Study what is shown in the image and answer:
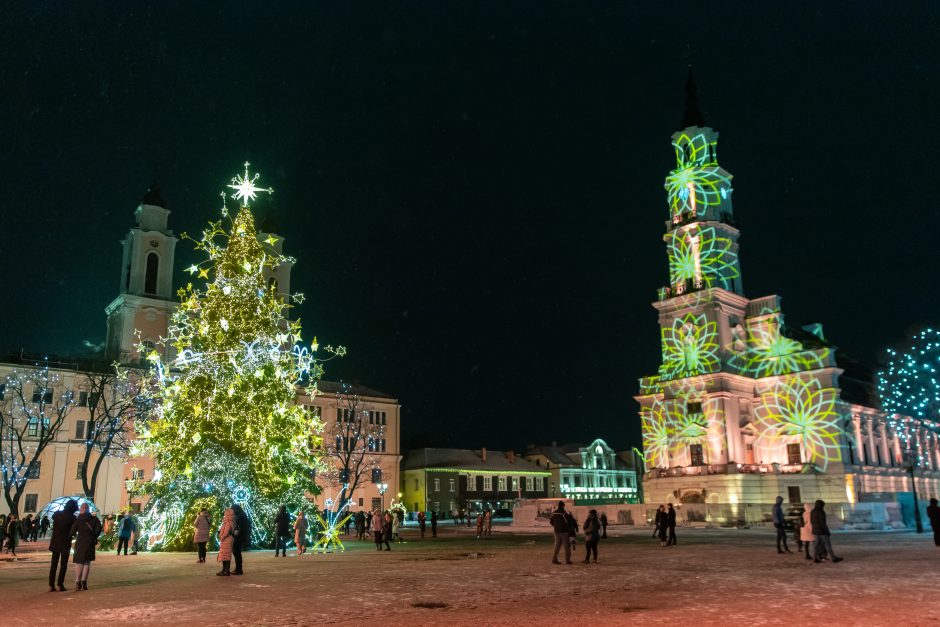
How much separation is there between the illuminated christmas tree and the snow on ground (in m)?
3.01

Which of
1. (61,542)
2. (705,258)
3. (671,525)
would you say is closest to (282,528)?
(61,542)

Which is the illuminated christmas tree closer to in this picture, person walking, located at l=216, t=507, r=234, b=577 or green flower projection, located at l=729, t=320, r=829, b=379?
person walking, located at l=216, t=507, r=234, b=577

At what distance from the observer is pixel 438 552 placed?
25297 millimetres

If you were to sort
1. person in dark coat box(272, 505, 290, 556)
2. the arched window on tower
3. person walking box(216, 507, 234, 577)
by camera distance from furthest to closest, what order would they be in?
the arched window on tower, person in dark coat box(272, 505, 290, 556), person walking box(216, 507, 234, 577)

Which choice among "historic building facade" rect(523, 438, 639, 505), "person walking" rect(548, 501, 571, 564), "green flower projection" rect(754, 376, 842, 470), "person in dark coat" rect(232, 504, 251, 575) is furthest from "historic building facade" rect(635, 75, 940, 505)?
"person in dark coat" rect(232, 504, 251, 575)

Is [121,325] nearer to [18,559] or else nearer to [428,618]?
[18,559]

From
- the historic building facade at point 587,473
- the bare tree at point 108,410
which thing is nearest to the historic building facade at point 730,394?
the historic building facade at point 587,473

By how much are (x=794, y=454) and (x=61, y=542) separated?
191ft

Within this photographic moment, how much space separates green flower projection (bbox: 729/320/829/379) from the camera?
61.2 meters

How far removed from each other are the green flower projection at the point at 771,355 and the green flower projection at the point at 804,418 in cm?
131

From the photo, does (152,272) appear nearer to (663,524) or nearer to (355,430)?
(355,430)

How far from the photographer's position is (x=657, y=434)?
6425 cm

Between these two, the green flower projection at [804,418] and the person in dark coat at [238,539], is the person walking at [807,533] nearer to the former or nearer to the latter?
the person in dark coat at [238,539]

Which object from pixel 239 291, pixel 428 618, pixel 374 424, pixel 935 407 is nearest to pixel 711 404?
pixel 935 407
